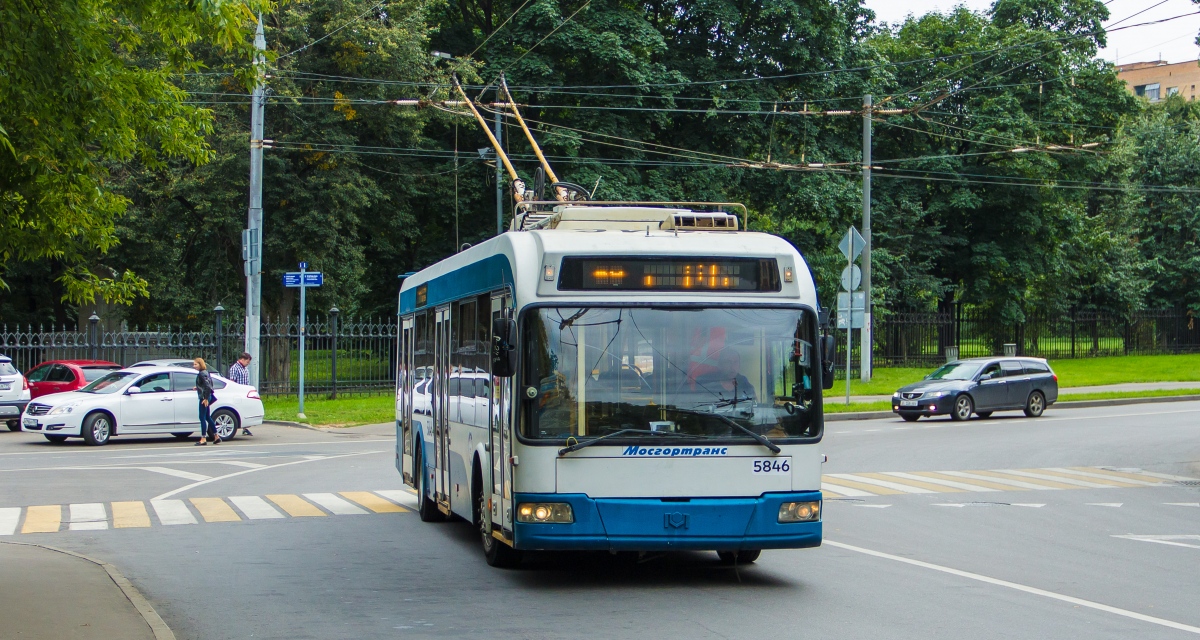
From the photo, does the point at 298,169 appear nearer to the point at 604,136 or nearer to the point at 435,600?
the point at 604,136

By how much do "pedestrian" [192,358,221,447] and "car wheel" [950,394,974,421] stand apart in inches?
639

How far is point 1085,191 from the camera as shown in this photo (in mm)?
51062

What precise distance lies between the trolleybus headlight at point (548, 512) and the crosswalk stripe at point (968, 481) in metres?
10.1

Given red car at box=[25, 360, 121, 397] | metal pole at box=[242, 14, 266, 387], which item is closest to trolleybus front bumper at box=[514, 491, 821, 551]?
metal pole at box=[242, 14, 266, 387]

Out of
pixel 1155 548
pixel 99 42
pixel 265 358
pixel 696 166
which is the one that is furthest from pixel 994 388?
pixel 99 42

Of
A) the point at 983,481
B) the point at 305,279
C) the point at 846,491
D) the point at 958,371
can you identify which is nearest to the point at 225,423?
the point at 305,279

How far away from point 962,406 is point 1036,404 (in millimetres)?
2418

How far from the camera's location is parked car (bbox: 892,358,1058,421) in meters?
29.9

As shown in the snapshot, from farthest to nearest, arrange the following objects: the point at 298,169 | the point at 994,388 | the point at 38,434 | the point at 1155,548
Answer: the point at 298,169 < the point at 994,388 < the point at 38,434 < the point at 1155,548

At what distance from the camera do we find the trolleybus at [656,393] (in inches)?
371

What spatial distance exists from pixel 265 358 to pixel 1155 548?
30.7 meters

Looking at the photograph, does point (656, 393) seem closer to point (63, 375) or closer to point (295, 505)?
point (295, 505)

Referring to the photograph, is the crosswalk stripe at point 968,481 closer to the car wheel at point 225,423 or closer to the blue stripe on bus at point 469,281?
the blue stripe on bus at point 469,281

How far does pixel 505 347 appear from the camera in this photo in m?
9.45
